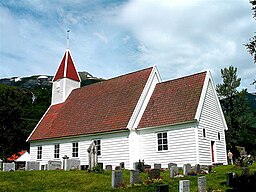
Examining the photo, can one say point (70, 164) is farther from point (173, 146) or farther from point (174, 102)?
point (174, 102)

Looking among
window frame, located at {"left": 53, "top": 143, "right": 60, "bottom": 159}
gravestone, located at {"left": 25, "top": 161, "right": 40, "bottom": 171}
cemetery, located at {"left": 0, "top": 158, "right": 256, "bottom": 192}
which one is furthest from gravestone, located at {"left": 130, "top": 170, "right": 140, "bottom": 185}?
window frame, located at {"left": 53, "top": 143, "right": 60, "bottom": 159}

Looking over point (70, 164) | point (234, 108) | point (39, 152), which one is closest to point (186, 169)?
point (70, 164)

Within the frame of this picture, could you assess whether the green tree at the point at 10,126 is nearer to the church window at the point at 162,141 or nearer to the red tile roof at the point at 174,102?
the red tile roof at the point at 174,102

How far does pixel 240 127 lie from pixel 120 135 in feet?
60.3

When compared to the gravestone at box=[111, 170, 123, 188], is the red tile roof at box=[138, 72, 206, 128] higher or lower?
higher

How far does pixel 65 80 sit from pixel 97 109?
976 cm

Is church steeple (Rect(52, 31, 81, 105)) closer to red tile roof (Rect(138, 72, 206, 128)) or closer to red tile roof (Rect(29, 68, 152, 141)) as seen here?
red tile roof (Rect(29, 68, 152, 141))

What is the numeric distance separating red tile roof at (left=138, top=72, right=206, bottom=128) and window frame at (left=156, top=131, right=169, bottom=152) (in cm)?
79

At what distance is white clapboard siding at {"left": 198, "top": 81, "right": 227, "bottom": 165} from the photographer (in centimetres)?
2323

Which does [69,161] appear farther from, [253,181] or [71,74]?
[71,74]

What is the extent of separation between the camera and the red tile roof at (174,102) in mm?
23703

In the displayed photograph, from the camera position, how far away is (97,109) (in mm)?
29859

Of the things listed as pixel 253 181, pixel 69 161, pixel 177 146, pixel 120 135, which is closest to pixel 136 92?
pixel 120 135

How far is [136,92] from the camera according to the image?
27734 millimetres
